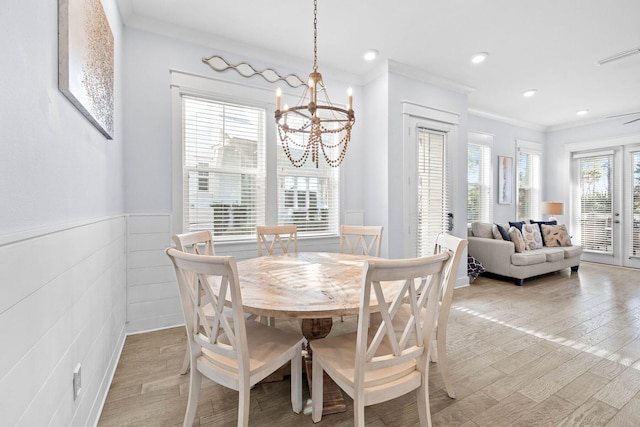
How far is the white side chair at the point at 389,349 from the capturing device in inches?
43.2

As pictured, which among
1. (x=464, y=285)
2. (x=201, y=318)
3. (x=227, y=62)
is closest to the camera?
(x=201, y=318)

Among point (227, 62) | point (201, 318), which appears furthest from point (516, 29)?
point (201, 318)

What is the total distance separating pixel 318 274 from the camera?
185 cm

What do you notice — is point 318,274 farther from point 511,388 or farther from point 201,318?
point 511,388

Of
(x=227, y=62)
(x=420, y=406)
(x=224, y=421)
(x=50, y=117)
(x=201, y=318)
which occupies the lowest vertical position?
(x=224, y=421)

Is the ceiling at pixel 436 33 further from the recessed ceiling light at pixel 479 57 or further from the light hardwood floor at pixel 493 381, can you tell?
the light hardwood floor at pixel 493 381

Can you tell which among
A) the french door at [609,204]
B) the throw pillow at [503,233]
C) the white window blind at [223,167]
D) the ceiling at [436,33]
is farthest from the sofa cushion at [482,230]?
the white window blind at [223,167]

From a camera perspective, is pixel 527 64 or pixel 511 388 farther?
pixel 527 64

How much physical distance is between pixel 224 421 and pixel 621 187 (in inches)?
290

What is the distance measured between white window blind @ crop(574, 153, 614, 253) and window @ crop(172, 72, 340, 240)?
602cm

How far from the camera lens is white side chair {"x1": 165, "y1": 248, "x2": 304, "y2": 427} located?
3.82ft

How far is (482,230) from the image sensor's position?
4.86m

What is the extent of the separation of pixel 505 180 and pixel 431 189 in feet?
9.06

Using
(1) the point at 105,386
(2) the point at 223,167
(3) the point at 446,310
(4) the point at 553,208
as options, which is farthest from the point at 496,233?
(1) the point at 105,386
